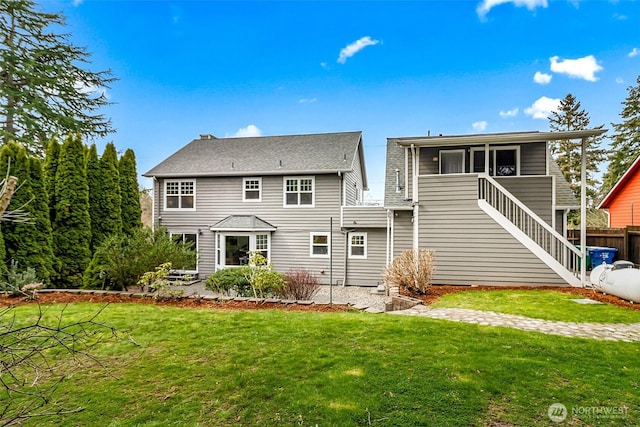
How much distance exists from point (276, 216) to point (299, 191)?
1.56 metres

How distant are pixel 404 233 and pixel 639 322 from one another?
7.08 meters

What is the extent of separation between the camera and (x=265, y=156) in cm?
1596

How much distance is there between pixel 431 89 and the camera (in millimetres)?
17047

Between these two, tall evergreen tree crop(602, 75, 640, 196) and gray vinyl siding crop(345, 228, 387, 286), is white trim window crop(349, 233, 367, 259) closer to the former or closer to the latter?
gray vinyl siding crop(345, 228, 387, 286)

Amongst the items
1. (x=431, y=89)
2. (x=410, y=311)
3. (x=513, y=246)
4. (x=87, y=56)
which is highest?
(x=87, y=56)

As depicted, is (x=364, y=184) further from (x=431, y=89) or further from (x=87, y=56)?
(x=87, y=56)

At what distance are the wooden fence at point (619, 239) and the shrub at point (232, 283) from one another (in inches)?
504

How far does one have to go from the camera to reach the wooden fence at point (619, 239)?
11094mm

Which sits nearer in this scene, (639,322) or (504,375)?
(504,375)

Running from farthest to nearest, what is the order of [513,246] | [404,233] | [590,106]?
[590,106], [404,233], [513,246]

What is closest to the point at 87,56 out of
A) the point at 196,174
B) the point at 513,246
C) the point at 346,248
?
the point at 196,174

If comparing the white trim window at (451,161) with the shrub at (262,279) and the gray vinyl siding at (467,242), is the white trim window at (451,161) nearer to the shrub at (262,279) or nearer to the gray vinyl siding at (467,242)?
the gray vinyl siding at (467,242)

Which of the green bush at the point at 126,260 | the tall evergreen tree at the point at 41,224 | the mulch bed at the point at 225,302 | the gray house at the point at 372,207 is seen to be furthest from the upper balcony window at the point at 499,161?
the tall evergreen tree at the point at 41,224

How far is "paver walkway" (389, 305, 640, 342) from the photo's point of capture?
16.5 feet
